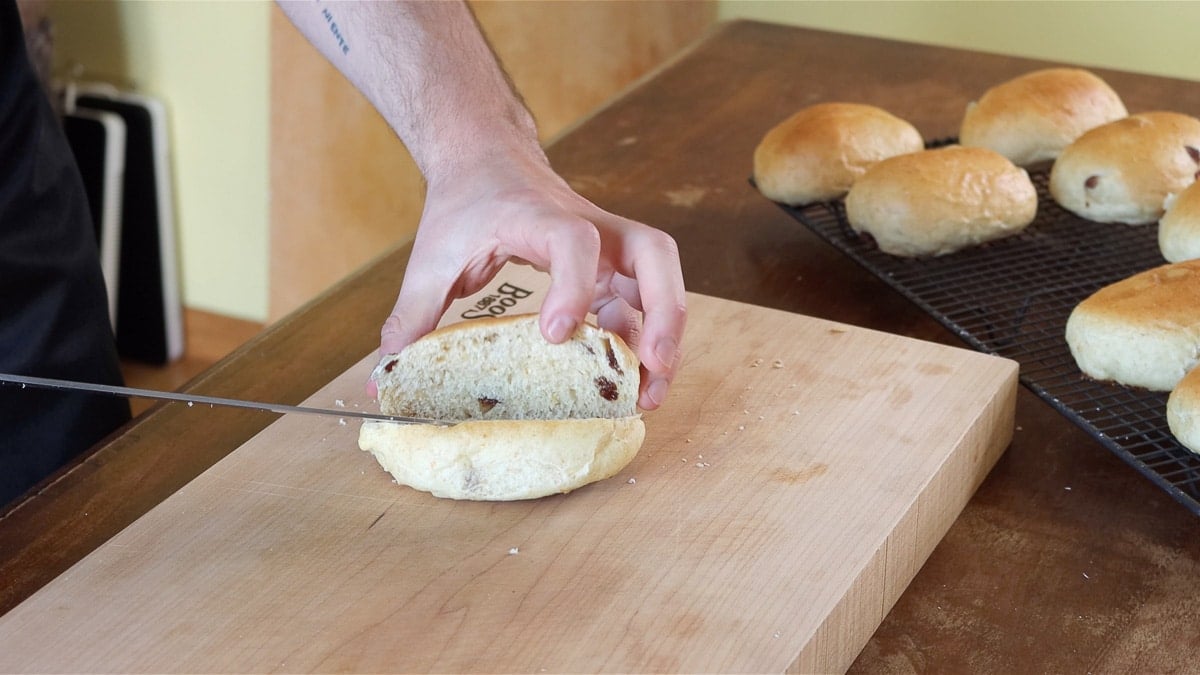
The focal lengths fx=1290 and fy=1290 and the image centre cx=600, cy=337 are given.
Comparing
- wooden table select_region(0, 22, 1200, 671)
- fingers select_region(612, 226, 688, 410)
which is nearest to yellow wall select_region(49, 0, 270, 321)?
wooden table select_region(0, 22, 1200, 671)

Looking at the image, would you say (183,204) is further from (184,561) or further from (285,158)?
(184,561)

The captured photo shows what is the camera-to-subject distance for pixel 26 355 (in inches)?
56.5

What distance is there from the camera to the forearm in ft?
4.26

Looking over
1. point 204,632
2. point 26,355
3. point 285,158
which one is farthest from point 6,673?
point 285,158

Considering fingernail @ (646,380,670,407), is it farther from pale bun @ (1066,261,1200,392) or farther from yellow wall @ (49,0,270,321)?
yellow wall @ (49,0,270,321)

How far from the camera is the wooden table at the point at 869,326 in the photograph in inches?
39.9

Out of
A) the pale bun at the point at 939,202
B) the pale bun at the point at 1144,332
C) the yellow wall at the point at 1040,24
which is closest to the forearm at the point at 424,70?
the pale bun at the point at 939,202

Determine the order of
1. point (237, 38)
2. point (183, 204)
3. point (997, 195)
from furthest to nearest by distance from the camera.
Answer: point (183, 204) → point (237, 38) → point (997, 195)

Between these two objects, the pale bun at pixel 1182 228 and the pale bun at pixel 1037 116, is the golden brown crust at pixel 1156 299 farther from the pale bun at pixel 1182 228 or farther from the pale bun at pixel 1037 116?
the pale bun at pixel 1037 116

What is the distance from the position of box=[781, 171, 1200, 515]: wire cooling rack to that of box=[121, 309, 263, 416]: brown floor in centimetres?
220

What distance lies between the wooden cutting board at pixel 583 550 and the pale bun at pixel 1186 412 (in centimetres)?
15

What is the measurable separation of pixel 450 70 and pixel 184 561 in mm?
594

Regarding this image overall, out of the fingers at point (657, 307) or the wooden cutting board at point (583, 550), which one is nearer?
the wooden cutting board at point (583, 550)

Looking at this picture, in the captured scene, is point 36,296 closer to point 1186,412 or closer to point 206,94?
point 1186,412
